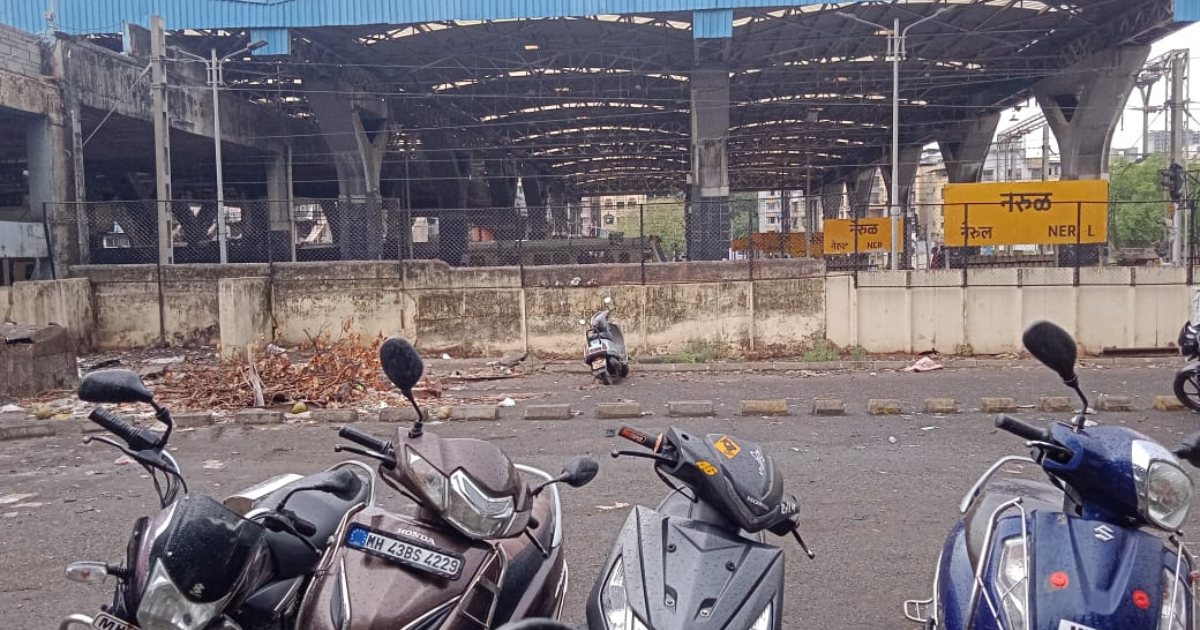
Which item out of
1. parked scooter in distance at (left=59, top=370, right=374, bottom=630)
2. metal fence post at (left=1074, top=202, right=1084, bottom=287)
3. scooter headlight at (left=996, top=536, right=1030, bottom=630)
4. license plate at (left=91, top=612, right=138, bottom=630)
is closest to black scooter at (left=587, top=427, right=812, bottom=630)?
scooter headlight at (left=996, top=536, right=1030, bottom=630)

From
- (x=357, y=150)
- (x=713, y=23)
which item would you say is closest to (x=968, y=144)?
(x=713, y=23)

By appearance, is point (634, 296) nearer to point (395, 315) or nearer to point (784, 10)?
point (395, 315)

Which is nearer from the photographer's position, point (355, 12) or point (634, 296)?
point (634, 296)

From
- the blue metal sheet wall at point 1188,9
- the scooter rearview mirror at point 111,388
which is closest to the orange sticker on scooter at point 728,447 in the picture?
the scooter rearview mirror at point 111,388

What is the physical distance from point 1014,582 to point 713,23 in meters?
22.6

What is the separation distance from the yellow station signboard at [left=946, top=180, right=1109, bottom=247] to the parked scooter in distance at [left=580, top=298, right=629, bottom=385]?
7.57 m

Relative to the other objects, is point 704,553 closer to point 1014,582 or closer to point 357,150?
point 1014,582

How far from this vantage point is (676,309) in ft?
49.7

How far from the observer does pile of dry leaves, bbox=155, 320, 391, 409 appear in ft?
33.1

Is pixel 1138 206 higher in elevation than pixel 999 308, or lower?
higher

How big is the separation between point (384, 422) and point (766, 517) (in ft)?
23.5

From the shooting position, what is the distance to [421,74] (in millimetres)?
29328

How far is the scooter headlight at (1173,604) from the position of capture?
2381 mm

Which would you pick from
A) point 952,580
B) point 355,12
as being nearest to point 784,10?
point 355,12
